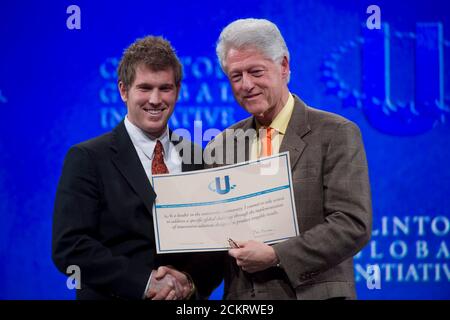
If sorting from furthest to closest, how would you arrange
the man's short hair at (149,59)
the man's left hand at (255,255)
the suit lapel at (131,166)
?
the man's short hair at (149,59)
the suit lapel at (131,166)
the man's left hand at (255,255)

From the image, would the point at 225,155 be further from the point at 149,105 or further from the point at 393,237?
the point at 393,237

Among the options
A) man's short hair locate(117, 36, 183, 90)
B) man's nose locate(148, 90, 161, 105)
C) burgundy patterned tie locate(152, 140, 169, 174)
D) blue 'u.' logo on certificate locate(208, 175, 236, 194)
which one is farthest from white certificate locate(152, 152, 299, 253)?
man's short hair locate(117, 36, 183, 90)

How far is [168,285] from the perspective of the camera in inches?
84.3

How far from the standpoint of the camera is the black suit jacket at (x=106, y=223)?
210cm

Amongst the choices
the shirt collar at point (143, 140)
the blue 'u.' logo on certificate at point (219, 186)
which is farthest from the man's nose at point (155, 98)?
the blue 'u.' logo on certificate at point (219, 186)

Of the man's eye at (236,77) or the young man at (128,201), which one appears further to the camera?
the man's eye at (236,77)

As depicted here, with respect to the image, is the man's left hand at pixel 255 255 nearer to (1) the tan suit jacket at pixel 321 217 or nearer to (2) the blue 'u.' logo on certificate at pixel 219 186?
(1) the tan suit jacket at pixel 321 217

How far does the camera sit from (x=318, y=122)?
2.18 m

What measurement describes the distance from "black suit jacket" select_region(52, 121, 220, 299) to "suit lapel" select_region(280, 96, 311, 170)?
Result: 47 cm

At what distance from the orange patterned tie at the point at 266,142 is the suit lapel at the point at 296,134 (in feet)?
0.24

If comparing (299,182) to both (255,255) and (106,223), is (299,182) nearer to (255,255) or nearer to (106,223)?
(255,255)

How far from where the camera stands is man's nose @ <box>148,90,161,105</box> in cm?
224

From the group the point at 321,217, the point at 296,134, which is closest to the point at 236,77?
the point at 296,134

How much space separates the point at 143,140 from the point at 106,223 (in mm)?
325
